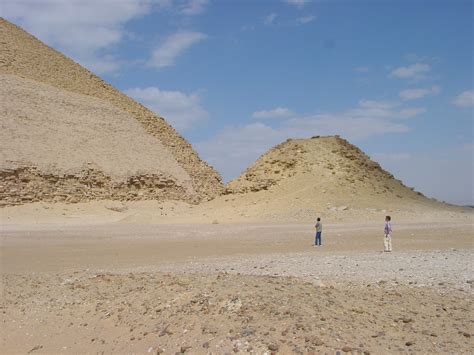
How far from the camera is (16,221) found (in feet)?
85.3

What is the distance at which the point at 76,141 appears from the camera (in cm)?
3638

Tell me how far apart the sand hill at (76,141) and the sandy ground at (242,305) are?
19427 millimetres

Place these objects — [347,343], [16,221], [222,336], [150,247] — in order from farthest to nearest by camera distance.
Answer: [16,221], [150,247], [222,336], [347,343]

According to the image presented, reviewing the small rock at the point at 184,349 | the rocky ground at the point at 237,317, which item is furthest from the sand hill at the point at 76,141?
the small rock at the point at 184,349

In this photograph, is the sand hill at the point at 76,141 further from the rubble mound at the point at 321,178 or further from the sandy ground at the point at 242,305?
the sandy ground at the point at 242,305

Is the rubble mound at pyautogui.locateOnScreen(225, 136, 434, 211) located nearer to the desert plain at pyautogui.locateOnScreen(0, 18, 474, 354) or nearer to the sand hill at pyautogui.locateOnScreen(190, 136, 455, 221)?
the sand hill at pyautogui.locateOnScreen(190, 136, 455, 221)

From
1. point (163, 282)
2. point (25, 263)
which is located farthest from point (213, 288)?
point (25, 263)

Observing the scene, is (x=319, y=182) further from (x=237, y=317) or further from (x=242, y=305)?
(x=237, y=317)

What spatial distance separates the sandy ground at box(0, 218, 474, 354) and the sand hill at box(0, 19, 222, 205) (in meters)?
19.4

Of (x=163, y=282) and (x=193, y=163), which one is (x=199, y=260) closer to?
(x=163, y=282)

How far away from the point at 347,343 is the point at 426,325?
1.08m

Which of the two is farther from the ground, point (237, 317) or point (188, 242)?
point (188, 242)

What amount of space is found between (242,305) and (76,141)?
104 ft

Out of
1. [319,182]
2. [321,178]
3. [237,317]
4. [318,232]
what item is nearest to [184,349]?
[237,317]
